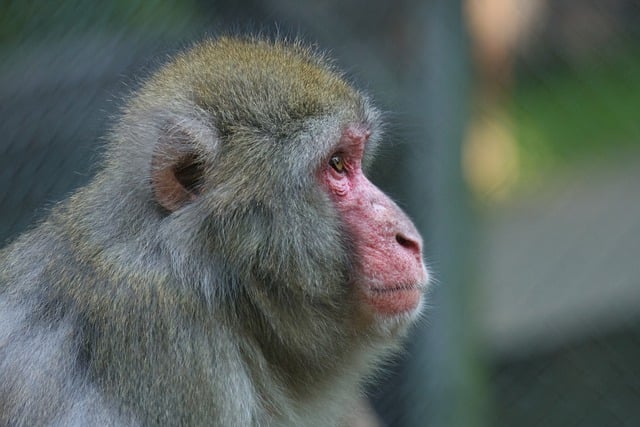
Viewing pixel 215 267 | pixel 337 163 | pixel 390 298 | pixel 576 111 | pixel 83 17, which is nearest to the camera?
pixel 215 267

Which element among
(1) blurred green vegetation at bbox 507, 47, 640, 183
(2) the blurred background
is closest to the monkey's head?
(2) the blurred background

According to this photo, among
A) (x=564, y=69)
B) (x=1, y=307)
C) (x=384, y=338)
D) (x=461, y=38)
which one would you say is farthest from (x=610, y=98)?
(x=1, y=307)

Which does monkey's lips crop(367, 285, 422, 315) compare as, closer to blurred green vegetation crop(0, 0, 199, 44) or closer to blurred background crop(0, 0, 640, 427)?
blurred background crop(0, 0, 640, 427)

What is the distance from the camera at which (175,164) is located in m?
2.47

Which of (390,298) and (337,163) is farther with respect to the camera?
(337,163)

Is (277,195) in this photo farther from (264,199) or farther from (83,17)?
(83,17)

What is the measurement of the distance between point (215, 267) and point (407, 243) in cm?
49

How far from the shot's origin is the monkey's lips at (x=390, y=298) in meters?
2.58

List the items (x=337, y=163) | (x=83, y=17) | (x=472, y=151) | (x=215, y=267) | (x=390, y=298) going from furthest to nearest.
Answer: (x=472, y=151) < (x=83, y=17) < (x=337, y=163) < (x=390, y=298) < (x=215, y=267)

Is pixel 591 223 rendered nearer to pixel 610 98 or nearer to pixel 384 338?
pixel 610 98

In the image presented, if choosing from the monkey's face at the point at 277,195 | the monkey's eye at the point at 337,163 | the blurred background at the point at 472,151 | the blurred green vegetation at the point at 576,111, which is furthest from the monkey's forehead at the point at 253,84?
the blurred green vegetation at the point at 576,111

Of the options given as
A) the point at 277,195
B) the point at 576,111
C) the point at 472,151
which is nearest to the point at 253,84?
the point at 277,195

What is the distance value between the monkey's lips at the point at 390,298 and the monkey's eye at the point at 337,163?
316mm

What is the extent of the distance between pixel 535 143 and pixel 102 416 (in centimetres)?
495
